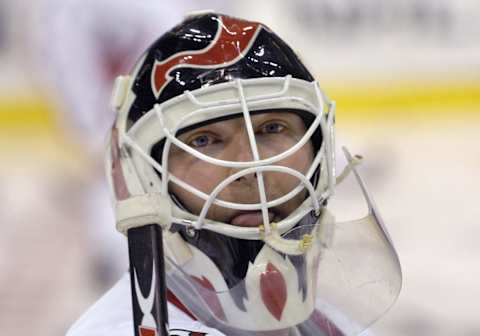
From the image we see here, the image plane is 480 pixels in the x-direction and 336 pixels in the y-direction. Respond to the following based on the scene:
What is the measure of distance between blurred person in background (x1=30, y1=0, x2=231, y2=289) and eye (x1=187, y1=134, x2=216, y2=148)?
163cm

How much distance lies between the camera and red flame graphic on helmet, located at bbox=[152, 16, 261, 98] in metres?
1.35

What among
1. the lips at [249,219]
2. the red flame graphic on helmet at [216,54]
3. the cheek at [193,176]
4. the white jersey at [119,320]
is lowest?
the white jersey at [119,320]

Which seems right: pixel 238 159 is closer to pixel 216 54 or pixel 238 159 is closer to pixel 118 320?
pixel 216 54

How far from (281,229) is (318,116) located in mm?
180

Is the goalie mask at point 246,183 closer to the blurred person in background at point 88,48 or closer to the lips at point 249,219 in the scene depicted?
the lips at point 249,219

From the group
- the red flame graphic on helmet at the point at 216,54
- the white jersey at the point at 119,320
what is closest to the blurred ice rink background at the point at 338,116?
→ the white jersey at the point at 119,320

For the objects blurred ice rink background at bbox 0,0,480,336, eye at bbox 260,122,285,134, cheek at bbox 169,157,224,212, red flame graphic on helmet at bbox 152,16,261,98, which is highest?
red flame graphic on helmet at bbox 152,16,261,98

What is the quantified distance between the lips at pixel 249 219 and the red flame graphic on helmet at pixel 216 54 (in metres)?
0.22

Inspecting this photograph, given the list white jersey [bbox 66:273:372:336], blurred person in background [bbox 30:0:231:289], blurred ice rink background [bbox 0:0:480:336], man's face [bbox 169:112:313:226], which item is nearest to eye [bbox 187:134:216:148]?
man's face [bbox 169:112:313:226]

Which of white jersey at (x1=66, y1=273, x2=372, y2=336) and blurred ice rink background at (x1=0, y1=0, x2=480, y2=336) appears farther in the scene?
blurred ice rink background at (x1=0, y1=0, x2=480, y2=336)

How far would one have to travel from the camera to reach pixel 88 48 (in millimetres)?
3029

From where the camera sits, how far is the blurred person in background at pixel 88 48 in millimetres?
2961

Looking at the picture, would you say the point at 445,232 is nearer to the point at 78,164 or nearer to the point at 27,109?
the point at 78,164

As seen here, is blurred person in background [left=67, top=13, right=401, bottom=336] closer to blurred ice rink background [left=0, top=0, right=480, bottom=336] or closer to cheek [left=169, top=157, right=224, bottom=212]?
cheek [left=169, top=157, right=224, bottom=212]
